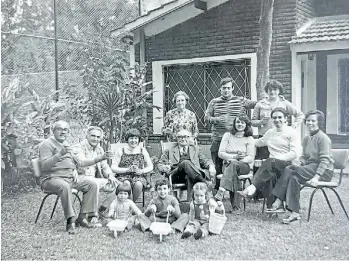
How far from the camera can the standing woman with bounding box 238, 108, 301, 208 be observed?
4.72 meters

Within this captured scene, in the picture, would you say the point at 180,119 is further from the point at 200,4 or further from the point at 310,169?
the point at 200,4

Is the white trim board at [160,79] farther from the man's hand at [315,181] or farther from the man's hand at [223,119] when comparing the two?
the man's hand at [315,181]

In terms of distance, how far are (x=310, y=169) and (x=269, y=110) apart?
41.2 inches

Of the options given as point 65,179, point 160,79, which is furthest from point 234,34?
point 65,179

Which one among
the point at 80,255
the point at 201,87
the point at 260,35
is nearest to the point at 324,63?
the point at 260,35

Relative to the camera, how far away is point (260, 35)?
7.50 meters

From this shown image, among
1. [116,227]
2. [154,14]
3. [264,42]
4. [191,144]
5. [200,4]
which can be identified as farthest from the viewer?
[154,14]

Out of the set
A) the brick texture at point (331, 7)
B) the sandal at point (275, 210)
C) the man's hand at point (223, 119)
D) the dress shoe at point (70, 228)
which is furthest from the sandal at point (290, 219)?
the brick texture at point (331, 7)

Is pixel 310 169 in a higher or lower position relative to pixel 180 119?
lower

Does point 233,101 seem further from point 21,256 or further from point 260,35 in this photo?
point 21,256

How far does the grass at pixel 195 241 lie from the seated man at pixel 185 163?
0.53m

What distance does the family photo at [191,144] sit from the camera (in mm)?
4062

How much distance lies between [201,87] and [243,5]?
1480mm

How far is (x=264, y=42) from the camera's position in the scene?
24.7 feet
